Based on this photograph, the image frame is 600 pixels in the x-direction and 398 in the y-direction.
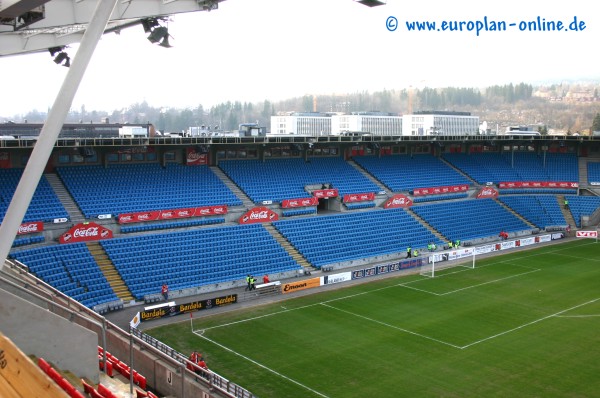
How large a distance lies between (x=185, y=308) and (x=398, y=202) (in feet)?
78.2

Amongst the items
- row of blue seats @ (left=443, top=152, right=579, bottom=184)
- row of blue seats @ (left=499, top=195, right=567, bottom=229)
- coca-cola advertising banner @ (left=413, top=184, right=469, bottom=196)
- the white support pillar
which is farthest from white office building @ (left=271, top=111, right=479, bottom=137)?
the white support pillar

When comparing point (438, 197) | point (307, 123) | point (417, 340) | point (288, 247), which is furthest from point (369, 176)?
point (307, 123)

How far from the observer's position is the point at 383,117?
321 ft

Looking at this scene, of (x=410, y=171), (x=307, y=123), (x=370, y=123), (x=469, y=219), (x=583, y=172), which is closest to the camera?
(x=469, y=219)

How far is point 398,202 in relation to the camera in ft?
159

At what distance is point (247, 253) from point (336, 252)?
6510 millimetres

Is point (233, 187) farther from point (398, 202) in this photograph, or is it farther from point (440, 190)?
point (440, 190)

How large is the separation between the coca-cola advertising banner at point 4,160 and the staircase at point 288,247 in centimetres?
1608

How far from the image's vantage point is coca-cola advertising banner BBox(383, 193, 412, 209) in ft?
157

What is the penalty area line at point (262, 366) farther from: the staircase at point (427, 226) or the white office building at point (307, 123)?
the white office building at point (307, 123)

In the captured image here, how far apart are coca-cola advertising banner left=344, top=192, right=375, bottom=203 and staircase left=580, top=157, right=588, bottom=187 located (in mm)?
23792

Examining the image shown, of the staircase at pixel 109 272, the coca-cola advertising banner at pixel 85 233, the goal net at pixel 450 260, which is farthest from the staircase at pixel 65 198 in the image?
the goal net at pixel 450 260

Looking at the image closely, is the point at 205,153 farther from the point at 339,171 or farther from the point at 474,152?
the point at 474,152

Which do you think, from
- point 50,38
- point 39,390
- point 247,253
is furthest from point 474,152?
point 39,390
